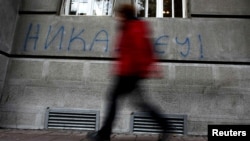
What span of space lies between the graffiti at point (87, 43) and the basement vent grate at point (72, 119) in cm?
125

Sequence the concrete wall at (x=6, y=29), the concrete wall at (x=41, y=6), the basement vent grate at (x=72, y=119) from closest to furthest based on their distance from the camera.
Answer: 1. the basement vent grate at (x=72, y=119)
2. the concrete wall at (x=6, y=29)
3. the concrete wall at (x=41, y=6)

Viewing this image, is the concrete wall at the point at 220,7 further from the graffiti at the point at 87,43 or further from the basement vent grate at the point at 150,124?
the basement vent grate at the point at 150,124

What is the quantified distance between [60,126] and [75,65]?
121cm

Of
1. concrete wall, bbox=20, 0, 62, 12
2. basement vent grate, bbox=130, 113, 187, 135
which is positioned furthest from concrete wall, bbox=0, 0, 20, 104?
basement vent grate, bbox=130, 113, 187, 135

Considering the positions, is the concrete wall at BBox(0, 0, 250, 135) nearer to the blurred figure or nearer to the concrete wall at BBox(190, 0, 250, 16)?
the concrete wall at BBox(190, 0, 250, 16)

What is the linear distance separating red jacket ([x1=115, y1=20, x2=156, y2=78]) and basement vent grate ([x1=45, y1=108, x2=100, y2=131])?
2044 millimetres

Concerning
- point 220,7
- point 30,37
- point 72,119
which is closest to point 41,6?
point 30,37

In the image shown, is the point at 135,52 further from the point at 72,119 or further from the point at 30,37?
the point at 30,37

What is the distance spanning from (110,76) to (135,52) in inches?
82.6

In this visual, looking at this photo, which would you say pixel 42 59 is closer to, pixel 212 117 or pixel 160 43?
pixel 160 43

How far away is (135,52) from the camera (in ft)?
9.50

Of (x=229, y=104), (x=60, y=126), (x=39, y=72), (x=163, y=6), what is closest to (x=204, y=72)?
(x=229, y=104)

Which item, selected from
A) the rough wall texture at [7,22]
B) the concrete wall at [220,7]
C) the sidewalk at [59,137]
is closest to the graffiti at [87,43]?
the rough wall texture at [7,22]

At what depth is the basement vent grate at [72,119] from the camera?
475 cm
